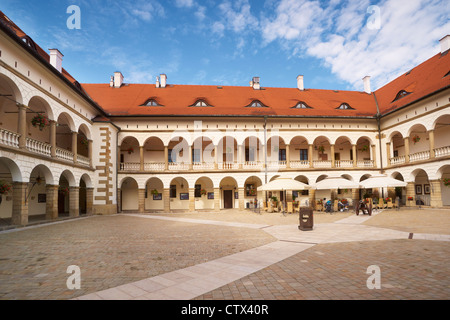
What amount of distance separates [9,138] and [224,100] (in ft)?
66.4

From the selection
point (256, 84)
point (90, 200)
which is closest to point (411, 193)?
point (256, 84)

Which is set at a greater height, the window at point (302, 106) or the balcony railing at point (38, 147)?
the window at point (302, 106)

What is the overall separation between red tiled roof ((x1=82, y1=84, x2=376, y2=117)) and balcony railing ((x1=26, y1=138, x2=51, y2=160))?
9.51 m

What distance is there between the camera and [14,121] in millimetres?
18953

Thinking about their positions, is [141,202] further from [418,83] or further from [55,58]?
[418,83]

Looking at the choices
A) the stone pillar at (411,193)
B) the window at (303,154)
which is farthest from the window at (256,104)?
the stone pillar at (411,193)

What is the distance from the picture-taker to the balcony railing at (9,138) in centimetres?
1273

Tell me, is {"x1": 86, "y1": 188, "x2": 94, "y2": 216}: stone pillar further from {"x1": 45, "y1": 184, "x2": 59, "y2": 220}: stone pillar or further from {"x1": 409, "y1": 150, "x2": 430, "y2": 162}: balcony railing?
{"x1": 409, "y1": 150, "x2": 430, "y2": 162}: balcony railing

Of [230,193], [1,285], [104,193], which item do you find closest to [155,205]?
[104,193]

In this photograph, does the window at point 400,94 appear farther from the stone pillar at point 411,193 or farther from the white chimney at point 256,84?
the white chimney at point 256,84

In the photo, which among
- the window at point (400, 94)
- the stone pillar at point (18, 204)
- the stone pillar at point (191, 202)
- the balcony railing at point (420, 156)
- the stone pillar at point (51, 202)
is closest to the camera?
the stone pillar at point (18, 204)

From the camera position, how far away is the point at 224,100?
29.3 m

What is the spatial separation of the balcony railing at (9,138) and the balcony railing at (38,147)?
0.85 m
